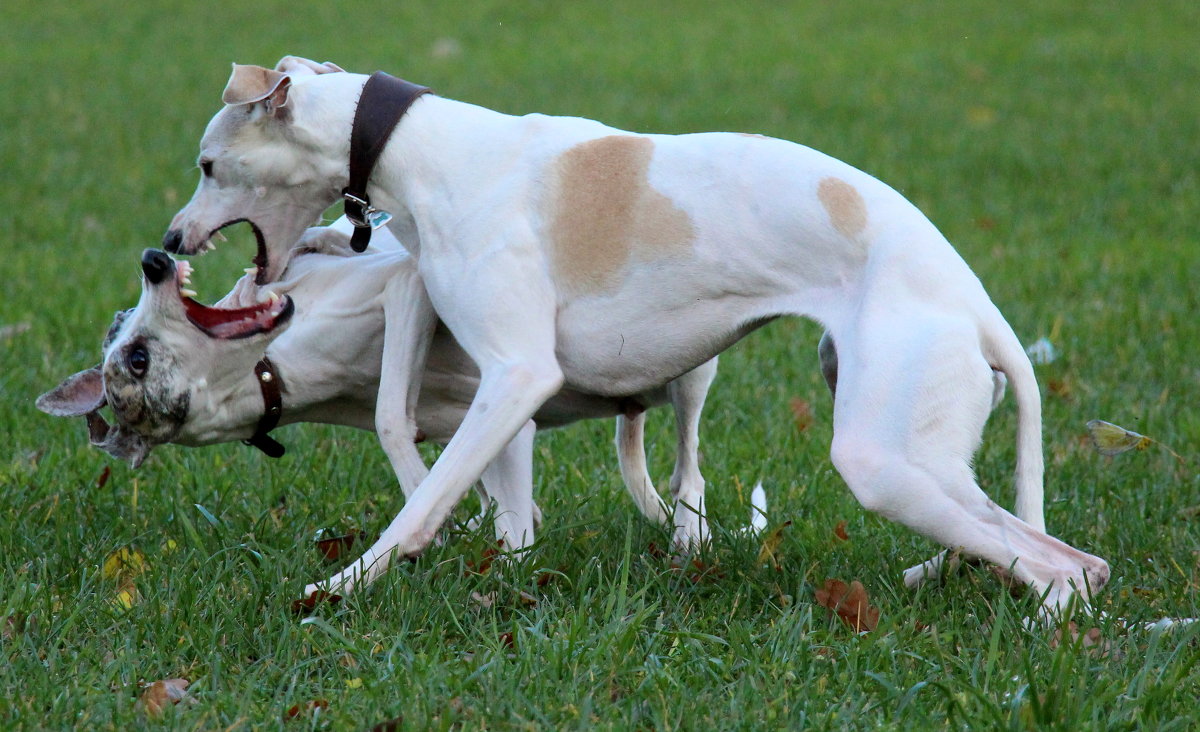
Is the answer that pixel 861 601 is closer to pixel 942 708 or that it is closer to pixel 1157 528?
pixel 942 708

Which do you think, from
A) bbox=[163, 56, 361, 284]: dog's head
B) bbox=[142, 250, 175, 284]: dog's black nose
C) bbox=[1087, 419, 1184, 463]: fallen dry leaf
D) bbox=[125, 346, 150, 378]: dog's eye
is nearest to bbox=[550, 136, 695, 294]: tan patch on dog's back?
bbox=[163, 56, 361, 284]: dog's head

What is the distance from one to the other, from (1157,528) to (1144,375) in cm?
176

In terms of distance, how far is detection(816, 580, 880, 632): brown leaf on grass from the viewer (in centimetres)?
344

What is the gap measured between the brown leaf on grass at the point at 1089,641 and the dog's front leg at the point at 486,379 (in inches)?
53.6

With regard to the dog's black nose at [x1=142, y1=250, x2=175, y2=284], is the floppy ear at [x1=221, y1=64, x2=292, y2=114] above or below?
above

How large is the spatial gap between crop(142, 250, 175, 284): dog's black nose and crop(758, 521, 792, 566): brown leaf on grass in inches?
70.8

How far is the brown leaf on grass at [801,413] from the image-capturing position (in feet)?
17.4

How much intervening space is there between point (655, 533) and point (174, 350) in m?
1.49

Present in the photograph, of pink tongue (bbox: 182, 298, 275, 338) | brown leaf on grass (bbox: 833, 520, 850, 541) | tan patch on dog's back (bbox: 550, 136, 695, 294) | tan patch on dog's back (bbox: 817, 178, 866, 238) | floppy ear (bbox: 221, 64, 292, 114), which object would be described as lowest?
brown leaf on grass (bbox: 833, 520, 850, 541)

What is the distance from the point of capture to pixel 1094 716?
9.25ft

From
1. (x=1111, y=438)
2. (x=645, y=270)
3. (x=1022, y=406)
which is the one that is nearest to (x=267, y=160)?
(x=645, y=270)

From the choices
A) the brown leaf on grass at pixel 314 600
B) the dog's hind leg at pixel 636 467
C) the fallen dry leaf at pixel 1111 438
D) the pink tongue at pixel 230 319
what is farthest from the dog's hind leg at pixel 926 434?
the pink tongue at pixel 230 319

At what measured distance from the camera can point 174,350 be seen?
153 inches

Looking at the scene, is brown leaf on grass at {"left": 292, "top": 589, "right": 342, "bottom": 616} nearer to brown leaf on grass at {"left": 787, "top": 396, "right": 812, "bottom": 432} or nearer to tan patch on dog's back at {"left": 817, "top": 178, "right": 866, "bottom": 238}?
tan patch on dog's back at {"left": 817, "top": 178, "right": 866, "bottom": 238}
